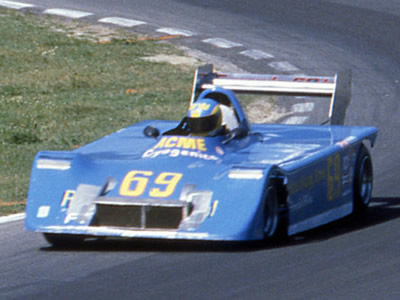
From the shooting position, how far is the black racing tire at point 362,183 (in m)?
9.61

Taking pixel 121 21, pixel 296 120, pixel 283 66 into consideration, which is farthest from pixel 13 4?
pixel 296 120

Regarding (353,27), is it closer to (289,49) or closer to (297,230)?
A: (289,49)

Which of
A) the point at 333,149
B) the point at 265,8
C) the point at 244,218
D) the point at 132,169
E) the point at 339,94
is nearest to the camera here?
the point at 244,218

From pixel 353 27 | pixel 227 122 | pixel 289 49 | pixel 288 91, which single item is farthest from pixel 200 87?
pixel 353 27

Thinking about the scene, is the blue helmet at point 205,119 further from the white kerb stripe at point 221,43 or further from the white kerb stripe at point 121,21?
the white kerb stripe at point 121,21

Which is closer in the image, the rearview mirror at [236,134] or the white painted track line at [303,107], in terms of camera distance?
the rearview mirror at [236,134]

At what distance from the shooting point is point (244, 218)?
25.3 ft

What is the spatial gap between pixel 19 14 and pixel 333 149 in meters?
15.2

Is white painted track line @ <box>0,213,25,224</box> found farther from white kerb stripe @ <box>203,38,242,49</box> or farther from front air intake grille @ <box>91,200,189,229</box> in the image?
white kerb stripe @ <box>203,38,242,49</box>

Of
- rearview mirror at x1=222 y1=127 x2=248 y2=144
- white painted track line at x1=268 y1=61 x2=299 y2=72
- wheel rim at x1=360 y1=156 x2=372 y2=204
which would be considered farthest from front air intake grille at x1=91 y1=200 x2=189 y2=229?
white painted track line at x1=268 y1=61 x2=299 y2=72

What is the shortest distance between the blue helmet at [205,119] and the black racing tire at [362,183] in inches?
57.4

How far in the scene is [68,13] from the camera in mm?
23219

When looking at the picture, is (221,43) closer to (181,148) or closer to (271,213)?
(181,148)

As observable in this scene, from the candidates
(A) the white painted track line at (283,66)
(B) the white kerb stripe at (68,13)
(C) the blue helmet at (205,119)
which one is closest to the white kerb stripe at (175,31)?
(B) the white kerb stripe at (68,13)
